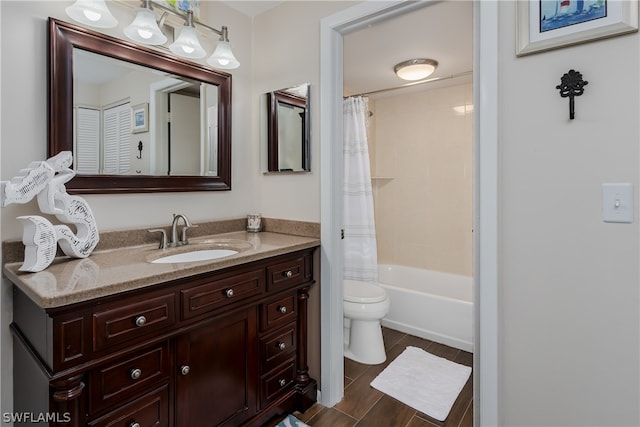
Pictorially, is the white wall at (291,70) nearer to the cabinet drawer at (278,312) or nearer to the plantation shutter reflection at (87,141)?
the cabinet drawer at (278,312)

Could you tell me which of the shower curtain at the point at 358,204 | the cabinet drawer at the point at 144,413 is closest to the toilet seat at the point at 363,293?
the shower curtain at the point at 358,204

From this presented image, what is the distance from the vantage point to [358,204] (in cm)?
288

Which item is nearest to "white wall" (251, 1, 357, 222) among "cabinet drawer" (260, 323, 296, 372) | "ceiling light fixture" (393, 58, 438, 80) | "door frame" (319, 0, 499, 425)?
"door frame" (319, 0, 499, 425)

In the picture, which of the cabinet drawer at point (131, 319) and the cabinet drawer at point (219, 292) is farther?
the cabinet drawer at point (219, 292)

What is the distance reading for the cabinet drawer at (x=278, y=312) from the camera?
1.60 meters

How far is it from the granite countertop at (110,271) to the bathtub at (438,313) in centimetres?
142

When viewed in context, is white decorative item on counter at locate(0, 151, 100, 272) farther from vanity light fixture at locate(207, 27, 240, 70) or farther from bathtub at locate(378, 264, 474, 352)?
bathtub at locate(378, 264, 474, 352)

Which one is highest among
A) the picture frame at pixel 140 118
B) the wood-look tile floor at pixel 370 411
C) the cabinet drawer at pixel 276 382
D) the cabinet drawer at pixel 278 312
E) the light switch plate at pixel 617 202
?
the picture frame at pixel 140 118

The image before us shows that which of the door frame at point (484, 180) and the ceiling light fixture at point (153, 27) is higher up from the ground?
the ceiling light fixture at point (153, 27)

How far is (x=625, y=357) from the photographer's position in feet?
3.52

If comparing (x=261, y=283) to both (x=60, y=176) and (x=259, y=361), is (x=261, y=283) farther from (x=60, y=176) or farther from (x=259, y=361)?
(x=60, y=176)

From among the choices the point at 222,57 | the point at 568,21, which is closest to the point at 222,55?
the point at 222,57

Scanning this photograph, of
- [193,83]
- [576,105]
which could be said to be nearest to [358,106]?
[193,83]

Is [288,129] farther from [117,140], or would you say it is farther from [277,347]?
[277,347]
